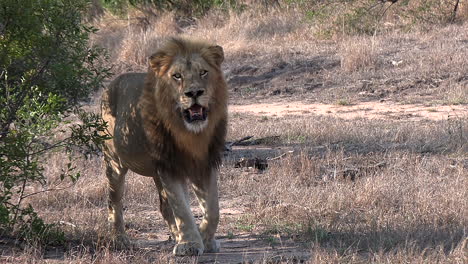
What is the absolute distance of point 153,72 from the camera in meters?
5.49

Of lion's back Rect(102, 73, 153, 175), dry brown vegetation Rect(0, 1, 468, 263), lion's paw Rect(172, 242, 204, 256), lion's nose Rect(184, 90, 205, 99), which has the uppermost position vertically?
lion's nose Rect(184, 90, 205, 99)

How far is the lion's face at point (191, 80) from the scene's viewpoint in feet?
16.9

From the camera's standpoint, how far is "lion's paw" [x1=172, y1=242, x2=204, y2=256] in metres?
5.29

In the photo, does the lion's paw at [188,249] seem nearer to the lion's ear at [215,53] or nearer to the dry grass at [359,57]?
the lion's ear at [215,53]

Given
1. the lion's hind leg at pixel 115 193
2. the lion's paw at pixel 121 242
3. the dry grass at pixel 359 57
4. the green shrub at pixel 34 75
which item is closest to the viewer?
the green shrub at pixel 34 75

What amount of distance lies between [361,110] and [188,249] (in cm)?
661

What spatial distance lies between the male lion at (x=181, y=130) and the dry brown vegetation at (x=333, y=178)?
31 centimetres

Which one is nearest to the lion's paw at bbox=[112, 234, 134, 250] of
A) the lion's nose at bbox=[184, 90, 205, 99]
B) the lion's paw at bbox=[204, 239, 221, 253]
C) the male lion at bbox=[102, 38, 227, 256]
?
the male lion at bbox=[102, 38, 227, 256]

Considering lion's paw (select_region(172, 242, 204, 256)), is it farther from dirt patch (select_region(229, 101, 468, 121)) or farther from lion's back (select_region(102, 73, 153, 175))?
dirt patch (select_region(229, 101, 468, 121))

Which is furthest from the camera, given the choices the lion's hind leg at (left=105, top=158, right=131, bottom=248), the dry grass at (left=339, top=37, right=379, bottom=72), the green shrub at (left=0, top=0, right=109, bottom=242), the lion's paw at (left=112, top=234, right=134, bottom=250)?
the dry grass at (left=339, top=37, right=379, bottom=72)

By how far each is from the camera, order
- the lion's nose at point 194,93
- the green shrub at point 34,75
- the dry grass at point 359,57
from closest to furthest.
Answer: the lion's nose at point 194,93
the green shrub at point 34,75
the dry grass at point 359,57

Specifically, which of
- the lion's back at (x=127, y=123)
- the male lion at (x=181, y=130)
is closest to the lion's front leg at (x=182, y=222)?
the male lion at (x=181, y=130)

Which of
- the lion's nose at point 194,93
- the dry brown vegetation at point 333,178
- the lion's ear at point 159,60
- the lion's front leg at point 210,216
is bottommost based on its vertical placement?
the dry brown vegetation at point 333,178

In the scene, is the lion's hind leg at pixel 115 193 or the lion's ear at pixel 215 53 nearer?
the lion's ear at pixel 215 53
